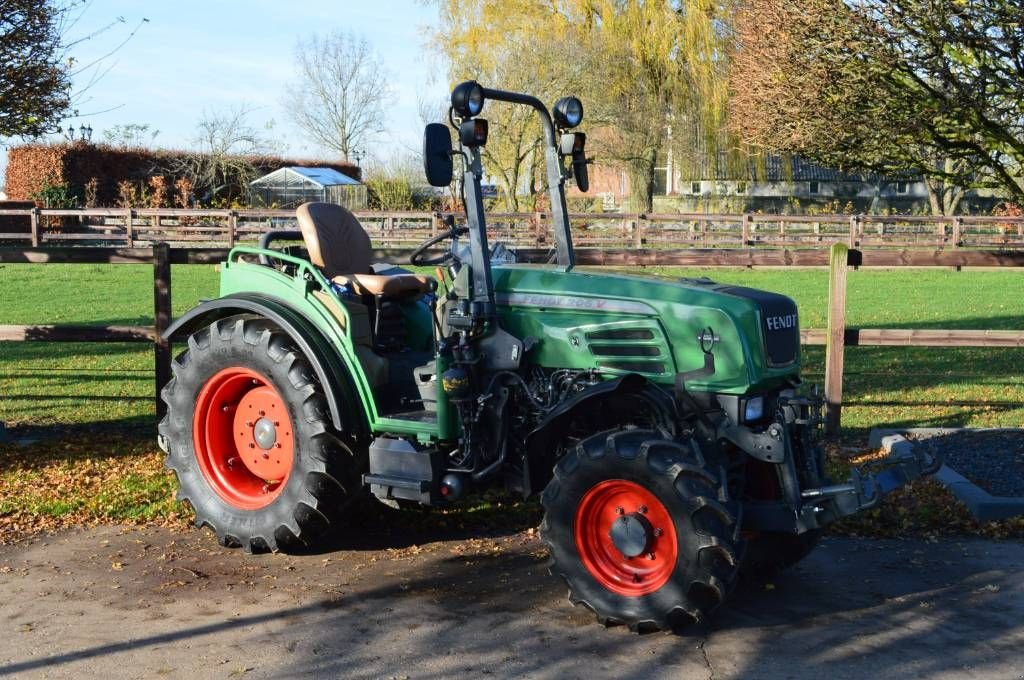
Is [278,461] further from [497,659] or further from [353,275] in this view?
[497,659]

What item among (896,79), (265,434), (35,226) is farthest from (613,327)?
(35,226)

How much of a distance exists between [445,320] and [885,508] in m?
2.89

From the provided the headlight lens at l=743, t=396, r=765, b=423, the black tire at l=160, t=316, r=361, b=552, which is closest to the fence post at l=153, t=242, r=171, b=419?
the black tire at l=160, t=316, r=361, b=552

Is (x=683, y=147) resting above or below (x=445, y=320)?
above

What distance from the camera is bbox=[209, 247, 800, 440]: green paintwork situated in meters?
4.79

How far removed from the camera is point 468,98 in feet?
16.6

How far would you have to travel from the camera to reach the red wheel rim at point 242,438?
5.77 meters

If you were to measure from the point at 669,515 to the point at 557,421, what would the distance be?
0.73 metres

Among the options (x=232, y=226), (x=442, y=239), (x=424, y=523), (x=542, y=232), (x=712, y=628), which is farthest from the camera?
(x=232, y=226)

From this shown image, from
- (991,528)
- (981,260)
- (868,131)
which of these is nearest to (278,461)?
(991,528)

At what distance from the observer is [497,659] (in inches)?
172

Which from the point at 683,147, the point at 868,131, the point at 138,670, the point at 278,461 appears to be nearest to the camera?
the point at 138,670

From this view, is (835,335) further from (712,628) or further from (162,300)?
(162,300)

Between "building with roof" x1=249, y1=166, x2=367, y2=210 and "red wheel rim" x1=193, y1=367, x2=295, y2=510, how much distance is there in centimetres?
3868
